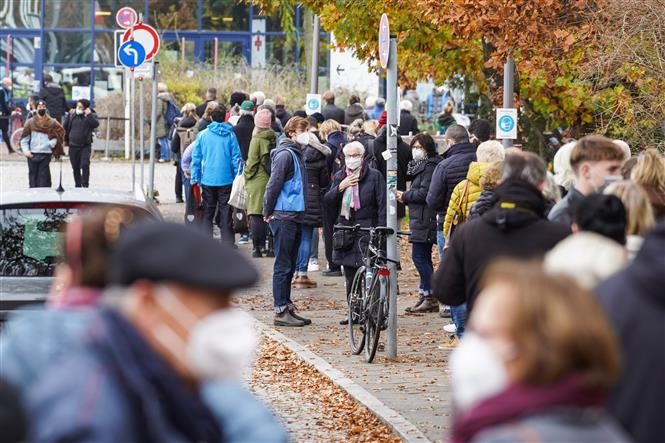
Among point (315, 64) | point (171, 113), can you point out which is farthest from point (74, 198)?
point (171, 113)

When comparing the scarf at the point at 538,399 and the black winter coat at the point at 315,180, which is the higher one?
the scarf at the point at 538,399

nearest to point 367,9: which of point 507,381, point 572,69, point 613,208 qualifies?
point 572,69

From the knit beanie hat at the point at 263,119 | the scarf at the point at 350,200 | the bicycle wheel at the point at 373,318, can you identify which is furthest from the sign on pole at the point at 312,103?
the bicycle wheel at the point at 373,318

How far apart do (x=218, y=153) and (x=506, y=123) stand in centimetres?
557

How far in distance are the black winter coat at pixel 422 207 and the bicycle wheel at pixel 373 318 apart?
2.22m

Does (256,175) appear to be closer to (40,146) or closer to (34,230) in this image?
(40,146)

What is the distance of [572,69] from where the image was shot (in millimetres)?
16156

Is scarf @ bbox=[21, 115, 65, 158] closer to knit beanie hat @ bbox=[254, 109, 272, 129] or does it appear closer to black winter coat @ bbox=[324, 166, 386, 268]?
knit beanie hat @ bbox=[254, 109, 272, 129]

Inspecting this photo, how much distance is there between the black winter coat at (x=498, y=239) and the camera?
281 inches

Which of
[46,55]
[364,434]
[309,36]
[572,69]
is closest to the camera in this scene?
[364,434]

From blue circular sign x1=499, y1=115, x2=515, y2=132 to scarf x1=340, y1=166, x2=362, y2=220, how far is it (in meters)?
1.73

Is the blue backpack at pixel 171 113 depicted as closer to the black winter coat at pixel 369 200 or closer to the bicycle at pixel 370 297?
the black winter coat at pixel 369 200

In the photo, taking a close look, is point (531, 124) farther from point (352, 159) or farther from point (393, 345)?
point (393, 345)

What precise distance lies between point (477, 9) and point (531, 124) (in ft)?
20.0
